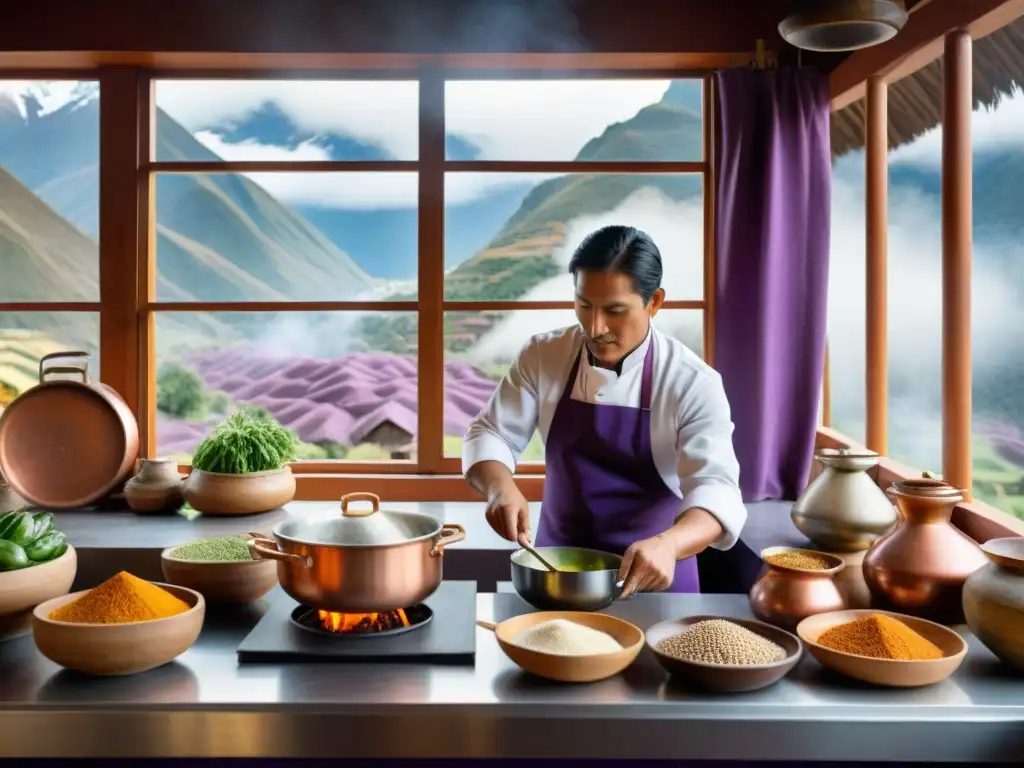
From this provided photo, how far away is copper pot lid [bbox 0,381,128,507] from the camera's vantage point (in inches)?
120

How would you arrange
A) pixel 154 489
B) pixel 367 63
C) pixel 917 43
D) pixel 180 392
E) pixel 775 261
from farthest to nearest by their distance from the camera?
pixel 180 392
pixel 367 63
pixel 775 261
pixel 154 489
pixel 917 43

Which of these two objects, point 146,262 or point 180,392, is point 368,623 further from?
point 146,262

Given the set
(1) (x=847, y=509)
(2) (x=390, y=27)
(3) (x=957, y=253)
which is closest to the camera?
(1) (x=847, y=509)

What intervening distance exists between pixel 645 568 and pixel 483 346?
246 cm

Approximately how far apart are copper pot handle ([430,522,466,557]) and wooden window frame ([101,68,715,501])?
222 centimetres

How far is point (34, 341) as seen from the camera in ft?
13.1

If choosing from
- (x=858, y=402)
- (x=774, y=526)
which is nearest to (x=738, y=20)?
(x=858, y=402)

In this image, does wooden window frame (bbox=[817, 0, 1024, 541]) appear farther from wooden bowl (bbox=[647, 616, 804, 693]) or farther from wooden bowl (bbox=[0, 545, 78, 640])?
wooden bowl (bbox=[0, 545, 78, 640])

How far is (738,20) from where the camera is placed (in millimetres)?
3627

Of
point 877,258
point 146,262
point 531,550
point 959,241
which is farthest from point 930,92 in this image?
point 146,262

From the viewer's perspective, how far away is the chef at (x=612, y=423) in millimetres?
1990

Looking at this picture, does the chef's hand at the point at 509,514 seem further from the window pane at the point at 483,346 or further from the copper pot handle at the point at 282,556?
the window pane at the point at 483,346

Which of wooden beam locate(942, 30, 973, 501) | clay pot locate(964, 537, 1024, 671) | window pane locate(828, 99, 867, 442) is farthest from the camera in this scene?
window pane locate(828, 99, 867, 442)

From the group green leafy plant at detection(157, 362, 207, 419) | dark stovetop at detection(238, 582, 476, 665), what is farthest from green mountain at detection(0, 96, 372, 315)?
dark stovetop at detection(238, 582, 476, 665)
